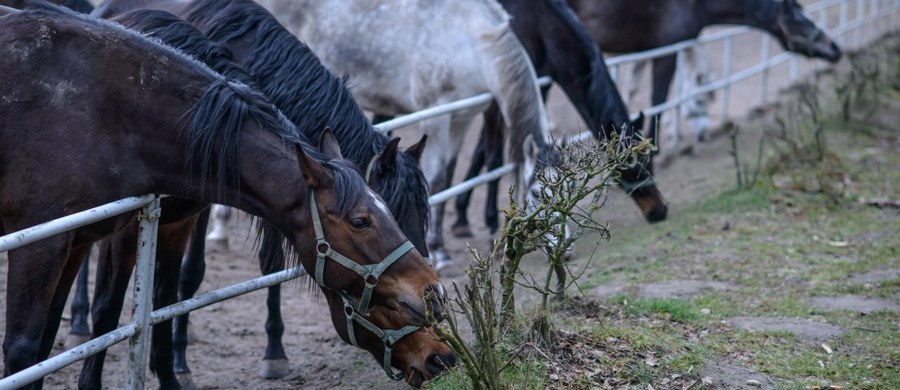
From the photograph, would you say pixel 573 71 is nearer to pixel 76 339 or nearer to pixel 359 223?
pixel 76 339

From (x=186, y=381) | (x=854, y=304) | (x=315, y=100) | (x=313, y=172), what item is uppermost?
(x=315, y=100)

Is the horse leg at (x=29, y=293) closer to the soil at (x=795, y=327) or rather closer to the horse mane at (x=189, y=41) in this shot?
the horse mane at (x=189, y=41)

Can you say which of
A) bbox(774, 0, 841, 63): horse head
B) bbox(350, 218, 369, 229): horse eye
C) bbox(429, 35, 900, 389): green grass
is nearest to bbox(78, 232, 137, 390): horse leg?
bbox(350, 218, 369, 229): horse eye

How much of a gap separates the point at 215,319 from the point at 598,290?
2.12m

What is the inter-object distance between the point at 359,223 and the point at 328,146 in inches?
15.3

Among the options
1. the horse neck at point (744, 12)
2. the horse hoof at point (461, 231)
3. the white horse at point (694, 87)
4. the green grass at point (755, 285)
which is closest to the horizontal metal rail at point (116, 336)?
the green grass at point (755, 285)

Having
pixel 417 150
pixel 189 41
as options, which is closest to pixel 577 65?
pixel 417 150

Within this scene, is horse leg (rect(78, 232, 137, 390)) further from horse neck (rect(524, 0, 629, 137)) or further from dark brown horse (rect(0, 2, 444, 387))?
horse neck (rect(524, 0, 629, 137))

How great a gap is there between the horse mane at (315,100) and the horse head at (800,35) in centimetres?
764

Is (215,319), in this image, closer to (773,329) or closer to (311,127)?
(311,127)

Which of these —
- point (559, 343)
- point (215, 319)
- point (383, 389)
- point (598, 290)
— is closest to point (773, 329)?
point (598, 290)

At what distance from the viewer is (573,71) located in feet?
21.5

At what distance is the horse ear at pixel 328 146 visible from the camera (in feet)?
10.7

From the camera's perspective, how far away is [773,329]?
420cm
